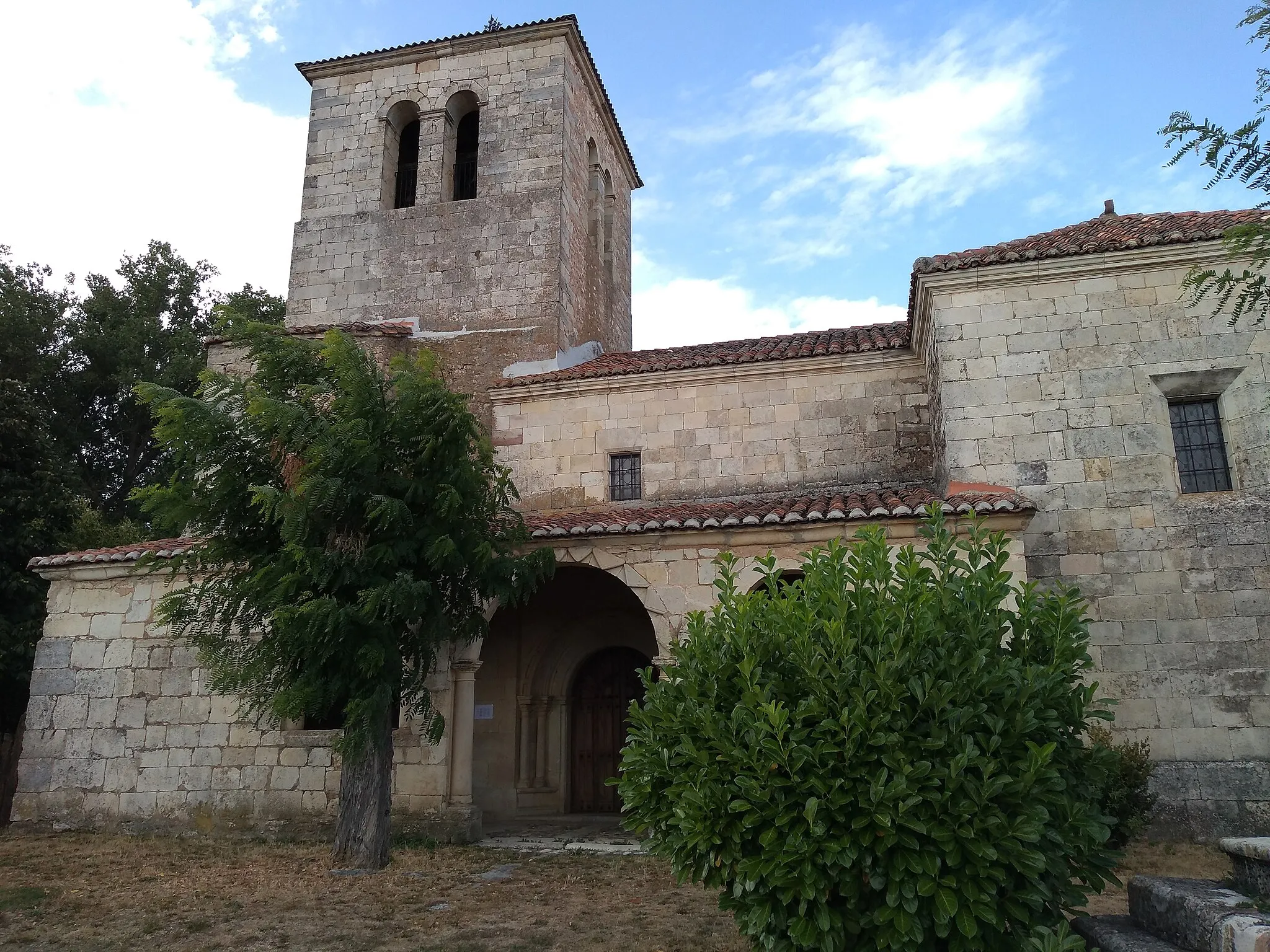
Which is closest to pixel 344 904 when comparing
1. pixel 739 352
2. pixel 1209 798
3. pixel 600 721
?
pixel 600 721

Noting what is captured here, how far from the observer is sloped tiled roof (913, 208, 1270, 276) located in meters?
9.23

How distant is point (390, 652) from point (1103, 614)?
264 inches

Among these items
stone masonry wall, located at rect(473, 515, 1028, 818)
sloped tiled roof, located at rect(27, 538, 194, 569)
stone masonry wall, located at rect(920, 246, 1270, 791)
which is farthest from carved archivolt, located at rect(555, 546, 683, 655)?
sloped tiled roof, located at rect(27, 538, 194, 569)

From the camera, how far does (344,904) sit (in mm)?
6434

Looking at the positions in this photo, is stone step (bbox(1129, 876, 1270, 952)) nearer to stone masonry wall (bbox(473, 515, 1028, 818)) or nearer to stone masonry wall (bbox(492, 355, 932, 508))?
stone masonry wall (bbox(473, 515, 1028, 818))

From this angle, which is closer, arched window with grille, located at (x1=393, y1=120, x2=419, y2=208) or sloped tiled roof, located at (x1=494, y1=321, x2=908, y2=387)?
sloped tiled roof, located at (x1=494, y1=321, x2=908, y2=387)

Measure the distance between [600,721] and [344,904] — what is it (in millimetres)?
5573

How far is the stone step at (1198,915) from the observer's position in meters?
3.48

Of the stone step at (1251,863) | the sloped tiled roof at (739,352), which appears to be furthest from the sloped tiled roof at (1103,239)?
the stone step at (1251,863)

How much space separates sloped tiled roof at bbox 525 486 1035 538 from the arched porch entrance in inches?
67.0

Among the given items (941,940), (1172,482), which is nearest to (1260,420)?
(1172,482)

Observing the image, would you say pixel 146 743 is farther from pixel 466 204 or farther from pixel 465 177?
pixel 465 177

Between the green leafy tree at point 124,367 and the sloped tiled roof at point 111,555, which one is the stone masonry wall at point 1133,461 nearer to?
the sloped tiled roof at point 111,555

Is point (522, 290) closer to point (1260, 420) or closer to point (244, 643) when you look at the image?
point (244, 643)
